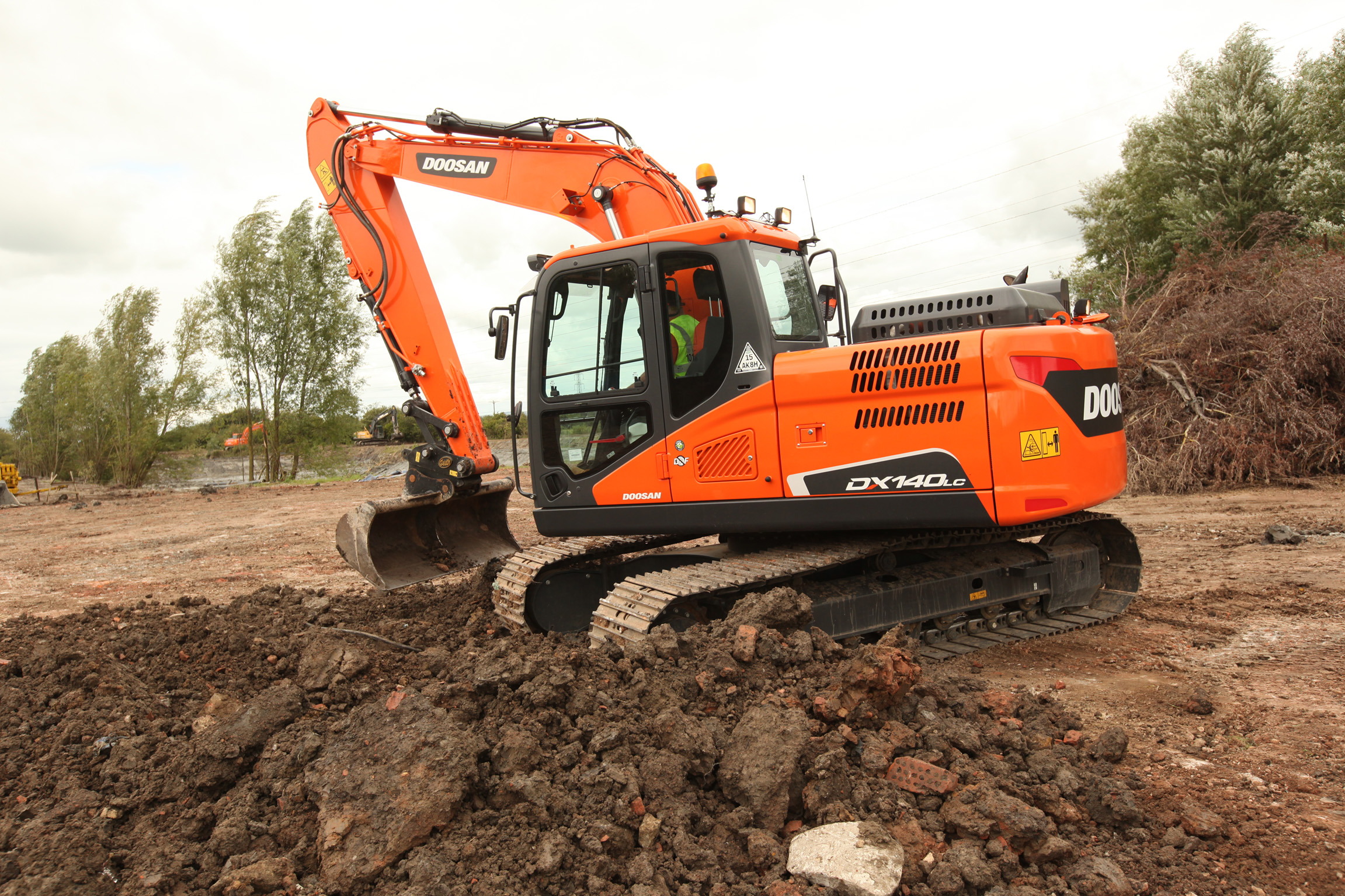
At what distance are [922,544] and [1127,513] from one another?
6047 millimetres

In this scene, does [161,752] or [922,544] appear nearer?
[161,752]

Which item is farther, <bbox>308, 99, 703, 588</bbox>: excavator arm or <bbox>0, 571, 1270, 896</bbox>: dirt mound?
<bbox>308, 99, 703, 588</bbox>: excavator arm

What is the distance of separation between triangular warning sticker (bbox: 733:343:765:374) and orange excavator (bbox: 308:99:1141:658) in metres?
0.01

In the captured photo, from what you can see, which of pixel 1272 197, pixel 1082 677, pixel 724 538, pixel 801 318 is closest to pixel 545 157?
pixel 801 318

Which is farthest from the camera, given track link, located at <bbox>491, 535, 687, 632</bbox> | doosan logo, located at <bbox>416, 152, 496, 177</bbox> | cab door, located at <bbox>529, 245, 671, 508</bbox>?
doosan logo, located at <bbox>416, 152, 496, 177</bbox>

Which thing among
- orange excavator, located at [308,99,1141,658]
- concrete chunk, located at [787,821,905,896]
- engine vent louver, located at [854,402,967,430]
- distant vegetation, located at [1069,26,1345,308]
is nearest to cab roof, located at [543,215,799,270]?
orange excavator, located at [308,99,1141,658]

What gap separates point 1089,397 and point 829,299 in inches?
65.2

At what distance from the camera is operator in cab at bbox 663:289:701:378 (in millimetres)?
4613

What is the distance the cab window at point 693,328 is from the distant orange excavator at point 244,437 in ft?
78.2

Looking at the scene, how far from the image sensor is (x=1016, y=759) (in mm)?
2998

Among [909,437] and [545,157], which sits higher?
[545,157]

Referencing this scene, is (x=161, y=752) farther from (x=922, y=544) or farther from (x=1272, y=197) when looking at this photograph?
(x=1272, y=197)

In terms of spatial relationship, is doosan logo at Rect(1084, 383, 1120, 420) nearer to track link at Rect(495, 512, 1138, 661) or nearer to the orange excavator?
the orange excavator

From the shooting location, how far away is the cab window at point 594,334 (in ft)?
15.6
